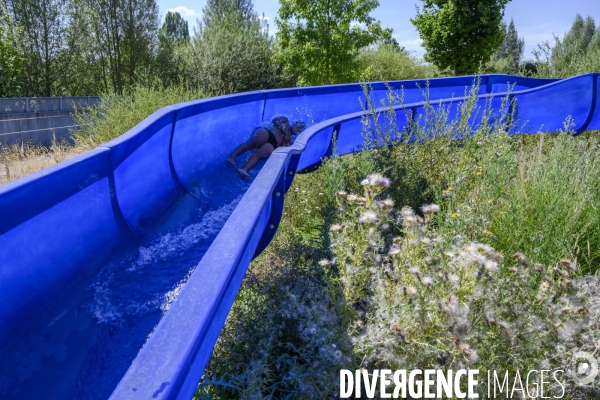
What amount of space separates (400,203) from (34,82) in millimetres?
22100

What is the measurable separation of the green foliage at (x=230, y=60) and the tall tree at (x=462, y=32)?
20.3ft

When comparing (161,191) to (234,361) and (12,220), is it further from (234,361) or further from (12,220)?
(234,361)

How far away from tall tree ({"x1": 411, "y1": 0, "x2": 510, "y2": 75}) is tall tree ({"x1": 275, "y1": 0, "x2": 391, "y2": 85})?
5.42 feet

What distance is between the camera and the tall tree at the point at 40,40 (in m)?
20.0

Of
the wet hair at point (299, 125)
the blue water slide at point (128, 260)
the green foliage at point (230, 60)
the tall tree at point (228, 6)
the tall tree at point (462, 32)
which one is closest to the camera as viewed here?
the blue water slide at point (128, 260)

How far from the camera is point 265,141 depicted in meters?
6.20

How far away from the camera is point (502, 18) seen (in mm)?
16047

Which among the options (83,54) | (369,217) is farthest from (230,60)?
(369,217)

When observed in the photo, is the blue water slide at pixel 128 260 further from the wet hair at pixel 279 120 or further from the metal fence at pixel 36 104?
the metal fence at pixel 36 104

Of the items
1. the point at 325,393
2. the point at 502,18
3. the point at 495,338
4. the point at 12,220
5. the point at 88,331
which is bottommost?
the point at 88,331

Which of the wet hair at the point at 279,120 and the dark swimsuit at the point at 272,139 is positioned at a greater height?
the wet hair at the point at 279,120

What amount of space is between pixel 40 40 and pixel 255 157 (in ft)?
63.2

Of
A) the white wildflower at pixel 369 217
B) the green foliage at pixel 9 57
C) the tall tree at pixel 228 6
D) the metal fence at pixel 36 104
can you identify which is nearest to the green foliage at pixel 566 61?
the white wildflower at pixel 369 217

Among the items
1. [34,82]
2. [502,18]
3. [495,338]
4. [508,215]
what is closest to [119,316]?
[495,338]
